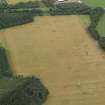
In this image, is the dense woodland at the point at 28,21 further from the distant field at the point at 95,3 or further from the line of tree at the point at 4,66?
the distant field at the point at 95,3

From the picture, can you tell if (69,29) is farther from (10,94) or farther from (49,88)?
(10,94)

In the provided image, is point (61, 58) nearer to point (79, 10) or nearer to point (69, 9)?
point (79, 10)

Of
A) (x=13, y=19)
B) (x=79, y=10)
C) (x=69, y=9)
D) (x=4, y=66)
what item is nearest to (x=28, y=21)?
(x=13, y=19)

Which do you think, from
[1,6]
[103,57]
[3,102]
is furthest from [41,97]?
[1,6]

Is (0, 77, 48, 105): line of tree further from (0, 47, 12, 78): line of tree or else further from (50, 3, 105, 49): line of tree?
(50, 3, 105, 49): line of tree

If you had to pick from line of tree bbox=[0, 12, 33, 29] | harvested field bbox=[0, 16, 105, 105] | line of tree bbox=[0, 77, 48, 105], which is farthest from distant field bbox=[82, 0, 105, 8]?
line of tree bbox=[0, 77, 48, 105]

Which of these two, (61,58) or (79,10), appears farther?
(79,10)

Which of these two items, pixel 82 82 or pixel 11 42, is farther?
pixel 11 42
